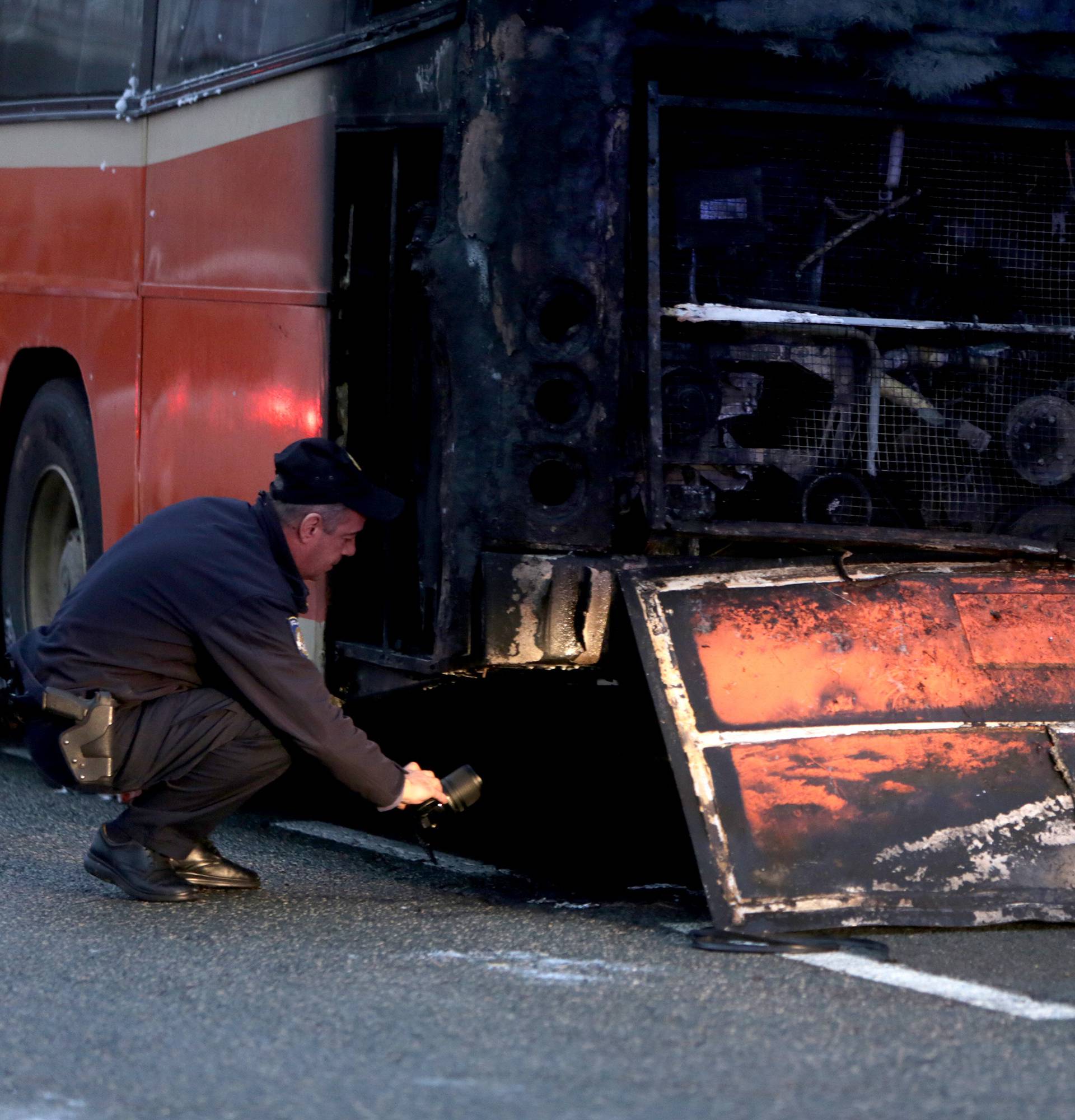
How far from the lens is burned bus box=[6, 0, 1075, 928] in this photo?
4469mm

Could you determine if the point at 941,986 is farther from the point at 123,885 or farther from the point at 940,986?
the point at 123,885

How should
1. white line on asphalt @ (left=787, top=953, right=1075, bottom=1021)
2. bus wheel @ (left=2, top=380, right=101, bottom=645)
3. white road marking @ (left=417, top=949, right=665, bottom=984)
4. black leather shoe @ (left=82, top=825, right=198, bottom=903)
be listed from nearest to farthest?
1. white line on asphalt @ (left=787, top=953, right=1075, bottom=1021)
2. white road marking @ (left=417, top=949, right=665, bottom=984)
3. black leather shoe @ (left=82, top=825, right=198, bottom=903)
4. bus wheel @ (left=2, top=380, right=101, bottom=645)

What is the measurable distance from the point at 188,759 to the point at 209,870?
367mm

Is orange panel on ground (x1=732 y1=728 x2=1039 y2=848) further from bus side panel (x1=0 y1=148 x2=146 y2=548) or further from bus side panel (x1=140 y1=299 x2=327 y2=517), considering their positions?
bus side panel (x1=0 y1=148 x2=146 y2=548)

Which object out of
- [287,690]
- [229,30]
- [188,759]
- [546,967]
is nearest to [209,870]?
[188,759]

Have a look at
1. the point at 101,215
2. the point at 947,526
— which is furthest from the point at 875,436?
the point at 101,215

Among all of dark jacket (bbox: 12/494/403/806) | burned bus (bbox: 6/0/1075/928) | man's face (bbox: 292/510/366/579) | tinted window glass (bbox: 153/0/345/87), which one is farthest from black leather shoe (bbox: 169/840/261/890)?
tinted window glass (bbox: 153/0/345/87)

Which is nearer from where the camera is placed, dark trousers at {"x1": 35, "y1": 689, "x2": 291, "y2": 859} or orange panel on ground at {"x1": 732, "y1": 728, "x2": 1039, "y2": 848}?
orange panel on ground at {"x1": 732, "y1": 728, "x2": 1039, "y2": 848}

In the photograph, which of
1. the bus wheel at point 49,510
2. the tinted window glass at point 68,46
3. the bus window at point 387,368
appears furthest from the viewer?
the bus wheel at point 49,510

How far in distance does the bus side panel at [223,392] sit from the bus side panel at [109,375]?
0.11m

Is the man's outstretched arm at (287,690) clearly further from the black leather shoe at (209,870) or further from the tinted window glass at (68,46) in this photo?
the tinted window glass at (68,46)

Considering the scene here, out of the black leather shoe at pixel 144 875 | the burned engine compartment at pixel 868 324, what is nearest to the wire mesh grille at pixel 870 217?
the burned engine compartment at pixel 868 324

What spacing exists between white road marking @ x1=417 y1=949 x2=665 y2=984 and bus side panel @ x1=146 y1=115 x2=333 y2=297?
78.4 inches

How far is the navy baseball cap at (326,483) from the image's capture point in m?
4.68
